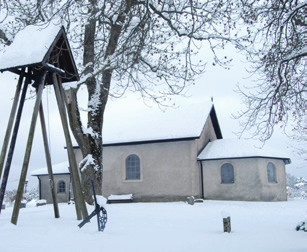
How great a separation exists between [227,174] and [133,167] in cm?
595

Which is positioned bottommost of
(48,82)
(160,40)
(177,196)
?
(177,196)

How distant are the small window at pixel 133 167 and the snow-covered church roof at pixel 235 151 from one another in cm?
402

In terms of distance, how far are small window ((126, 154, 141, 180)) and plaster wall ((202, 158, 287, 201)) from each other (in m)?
4.23

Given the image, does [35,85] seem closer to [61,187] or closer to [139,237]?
[139,237]

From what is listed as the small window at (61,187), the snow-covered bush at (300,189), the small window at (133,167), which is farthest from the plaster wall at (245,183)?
the small window at (61,187)

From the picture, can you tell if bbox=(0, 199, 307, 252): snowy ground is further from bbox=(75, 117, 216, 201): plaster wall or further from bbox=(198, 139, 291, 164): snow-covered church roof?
bbox=(198, 139, 291, 164): snow-covered church roof

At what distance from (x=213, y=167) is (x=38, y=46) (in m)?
14.8

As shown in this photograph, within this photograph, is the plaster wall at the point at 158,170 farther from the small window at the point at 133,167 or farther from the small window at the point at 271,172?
the small window at the point at 271,172

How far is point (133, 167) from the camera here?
20.9 metres

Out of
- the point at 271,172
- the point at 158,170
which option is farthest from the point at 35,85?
the point at 271,172

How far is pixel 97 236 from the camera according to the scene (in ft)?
19.1

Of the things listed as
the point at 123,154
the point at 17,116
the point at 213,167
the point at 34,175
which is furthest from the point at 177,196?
the point at 17,116

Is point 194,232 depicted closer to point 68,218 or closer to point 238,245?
point 238,245

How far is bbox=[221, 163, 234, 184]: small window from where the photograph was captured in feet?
64.1
